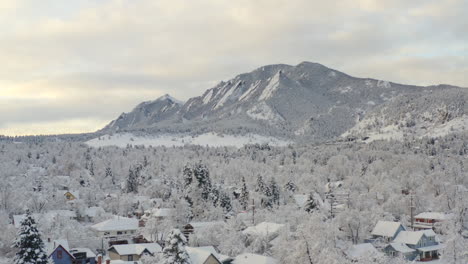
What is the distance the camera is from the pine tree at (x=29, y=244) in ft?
123

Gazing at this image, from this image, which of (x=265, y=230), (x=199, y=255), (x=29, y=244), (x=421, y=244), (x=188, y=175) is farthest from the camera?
(x=188, y=175)

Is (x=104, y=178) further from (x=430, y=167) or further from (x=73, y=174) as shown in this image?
(x=430, y=167)

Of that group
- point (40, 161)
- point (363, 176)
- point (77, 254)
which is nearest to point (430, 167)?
point (363, 176)

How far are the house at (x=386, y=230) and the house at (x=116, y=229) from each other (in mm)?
34839

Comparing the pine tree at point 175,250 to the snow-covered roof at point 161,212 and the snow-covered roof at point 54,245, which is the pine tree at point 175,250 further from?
the snow-covered roof at point 161,212

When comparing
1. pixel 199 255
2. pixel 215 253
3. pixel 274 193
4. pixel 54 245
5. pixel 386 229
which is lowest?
pixel 386 229

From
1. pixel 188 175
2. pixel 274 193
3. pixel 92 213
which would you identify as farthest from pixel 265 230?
pixel 92 213

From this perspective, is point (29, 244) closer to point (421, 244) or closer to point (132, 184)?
point (421, 244)

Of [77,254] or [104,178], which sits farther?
[104,178]

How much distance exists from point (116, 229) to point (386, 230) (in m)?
38.3

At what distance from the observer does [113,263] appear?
48781 mm

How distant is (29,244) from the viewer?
3766cm

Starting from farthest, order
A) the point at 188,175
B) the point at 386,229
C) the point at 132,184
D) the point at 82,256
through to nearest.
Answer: the point at 132,184
the point at 188,175
the point at 386,229
the point at 82,256

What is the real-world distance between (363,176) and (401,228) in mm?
64442
